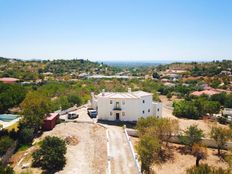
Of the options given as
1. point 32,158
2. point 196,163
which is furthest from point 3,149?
point 196,163

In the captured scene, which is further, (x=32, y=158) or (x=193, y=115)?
(x=193, y=115)

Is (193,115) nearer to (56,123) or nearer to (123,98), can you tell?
(123,98)

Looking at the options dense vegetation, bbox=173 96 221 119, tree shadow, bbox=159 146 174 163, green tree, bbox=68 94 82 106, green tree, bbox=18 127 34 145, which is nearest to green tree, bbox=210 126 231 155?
tree shadow, bbox=159 146 174 163

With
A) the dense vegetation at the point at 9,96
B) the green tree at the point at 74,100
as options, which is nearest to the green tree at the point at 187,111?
the green tree at the point at 74,100

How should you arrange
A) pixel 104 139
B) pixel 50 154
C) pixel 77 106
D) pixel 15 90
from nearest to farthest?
pixel 50 154
pixel 104 139
pixel 15 90
pixel 77 106

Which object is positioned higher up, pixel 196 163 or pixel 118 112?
pixel 118 112

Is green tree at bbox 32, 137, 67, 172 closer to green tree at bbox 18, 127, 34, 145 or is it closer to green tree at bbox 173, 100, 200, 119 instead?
green tree at bbox 18, 127, 34, 145
